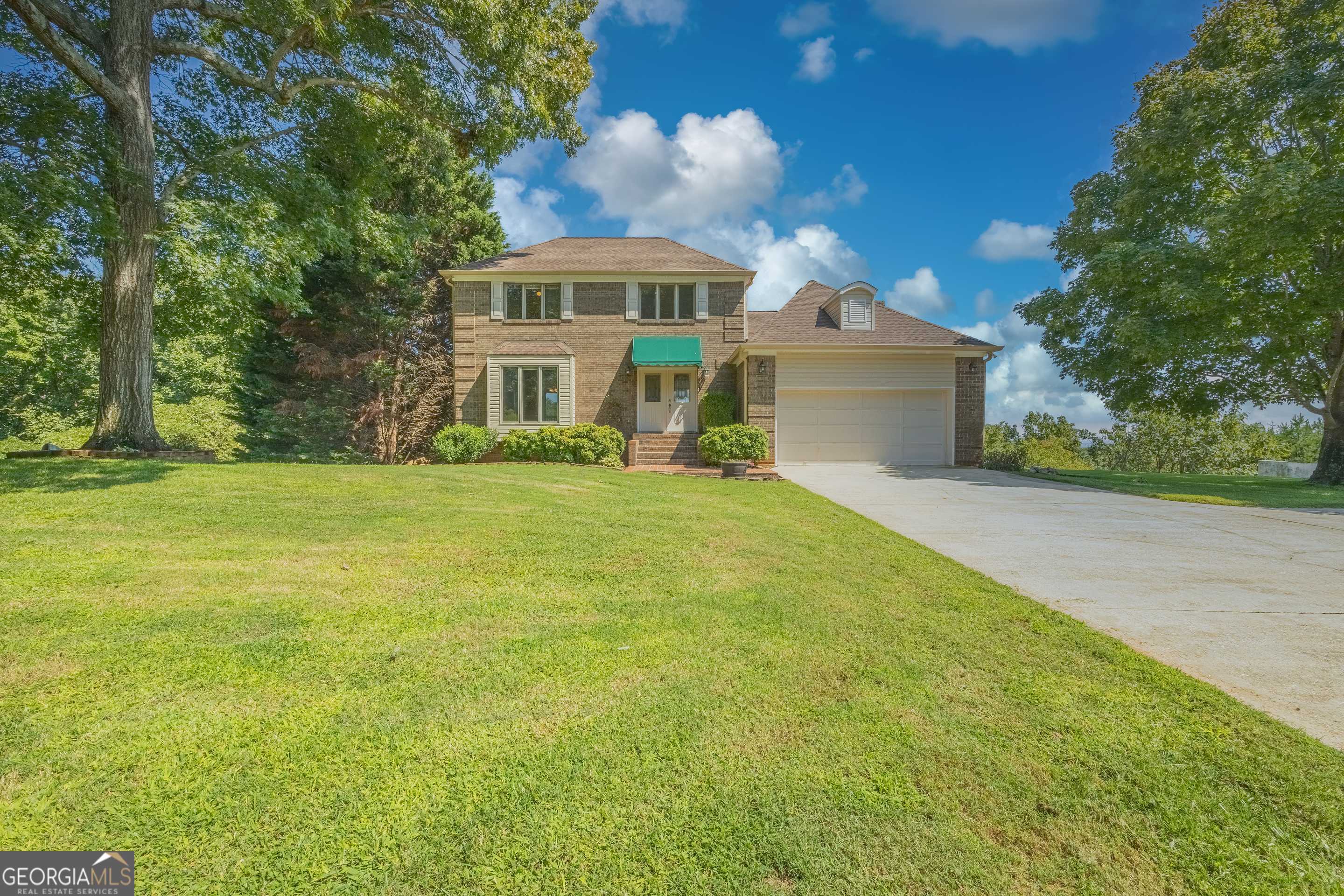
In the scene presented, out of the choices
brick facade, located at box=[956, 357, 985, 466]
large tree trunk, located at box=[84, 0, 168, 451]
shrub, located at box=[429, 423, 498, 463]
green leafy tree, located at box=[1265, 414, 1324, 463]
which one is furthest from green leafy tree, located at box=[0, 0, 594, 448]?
green leafy tree, located at box=[1265, 414, 1324, 463]

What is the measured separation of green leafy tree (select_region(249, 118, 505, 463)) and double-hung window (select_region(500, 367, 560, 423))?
8.85 ft

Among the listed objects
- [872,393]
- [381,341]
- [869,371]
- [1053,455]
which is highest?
[381,341]

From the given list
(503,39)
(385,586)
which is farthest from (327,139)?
(385,586)

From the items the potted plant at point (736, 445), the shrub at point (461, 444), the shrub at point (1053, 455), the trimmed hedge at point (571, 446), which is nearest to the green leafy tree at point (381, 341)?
the shrub at point (461, 444)

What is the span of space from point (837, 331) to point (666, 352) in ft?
17.8

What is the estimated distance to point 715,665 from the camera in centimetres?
291

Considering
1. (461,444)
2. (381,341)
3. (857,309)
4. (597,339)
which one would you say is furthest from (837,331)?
(381,341)

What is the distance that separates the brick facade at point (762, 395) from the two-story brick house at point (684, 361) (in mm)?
329

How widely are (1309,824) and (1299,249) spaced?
56.4 feet

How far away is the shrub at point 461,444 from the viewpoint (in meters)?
15.3

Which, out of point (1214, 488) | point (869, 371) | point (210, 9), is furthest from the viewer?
point (869, 371)

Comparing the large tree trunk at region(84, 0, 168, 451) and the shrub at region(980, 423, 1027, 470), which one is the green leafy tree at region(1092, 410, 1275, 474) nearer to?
the shrub at region(980, 423, 1027, 470)

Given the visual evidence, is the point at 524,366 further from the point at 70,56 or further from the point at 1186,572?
the point at 1186,572

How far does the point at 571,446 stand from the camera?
→ 14.9 meters
